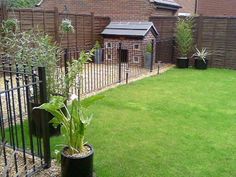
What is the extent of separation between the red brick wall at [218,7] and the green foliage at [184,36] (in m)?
7.02

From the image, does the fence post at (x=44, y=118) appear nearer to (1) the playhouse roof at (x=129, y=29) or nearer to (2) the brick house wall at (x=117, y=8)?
(1) the playhouse roof at (x=129, y=29)

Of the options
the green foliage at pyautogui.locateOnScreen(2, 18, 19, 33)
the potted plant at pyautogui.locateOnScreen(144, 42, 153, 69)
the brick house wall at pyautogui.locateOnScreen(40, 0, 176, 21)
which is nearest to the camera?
the green foliage at pyautogui.locateOnScreen(2, 18, 19, 33)

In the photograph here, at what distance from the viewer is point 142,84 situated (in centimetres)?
711

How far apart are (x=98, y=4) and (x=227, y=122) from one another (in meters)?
8.73

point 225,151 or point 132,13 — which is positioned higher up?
point 132,13

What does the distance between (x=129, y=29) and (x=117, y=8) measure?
1.78m

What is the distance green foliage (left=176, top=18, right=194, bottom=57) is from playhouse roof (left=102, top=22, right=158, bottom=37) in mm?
886

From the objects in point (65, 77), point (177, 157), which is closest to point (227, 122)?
point (177, 157)

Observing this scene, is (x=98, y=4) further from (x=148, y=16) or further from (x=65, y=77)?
(x=65, y=77)

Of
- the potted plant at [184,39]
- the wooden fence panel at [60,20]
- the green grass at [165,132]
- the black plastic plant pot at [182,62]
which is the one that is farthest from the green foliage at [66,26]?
Result: the black plastic plant pot at [182,62]

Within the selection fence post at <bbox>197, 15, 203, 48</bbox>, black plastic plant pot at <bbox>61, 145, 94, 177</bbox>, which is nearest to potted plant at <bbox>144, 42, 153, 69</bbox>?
fence post at <bbox>197, 15, 203, 48</bbox>

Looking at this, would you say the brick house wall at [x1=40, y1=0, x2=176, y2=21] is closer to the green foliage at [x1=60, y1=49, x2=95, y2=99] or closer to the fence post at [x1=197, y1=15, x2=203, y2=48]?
the fence post at [x1=197, y1=15, x2=203, y2=48]

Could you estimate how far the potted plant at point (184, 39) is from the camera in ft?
31.4

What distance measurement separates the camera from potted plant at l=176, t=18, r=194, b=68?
376 inches
